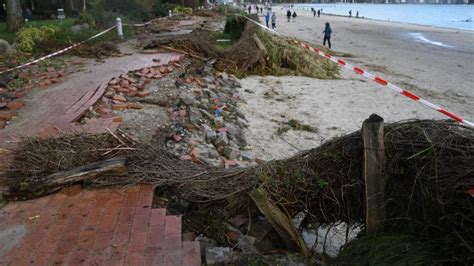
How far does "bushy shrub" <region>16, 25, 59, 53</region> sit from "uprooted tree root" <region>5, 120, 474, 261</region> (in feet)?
28.7

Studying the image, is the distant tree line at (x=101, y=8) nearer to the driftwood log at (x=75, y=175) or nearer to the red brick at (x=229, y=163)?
the red brick at (x=229, y=163)

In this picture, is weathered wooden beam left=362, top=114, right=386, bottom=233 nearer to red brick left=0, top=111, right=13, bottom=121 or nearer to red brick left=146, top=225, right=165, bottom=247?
red brick left=146, top=225, right=165, bottom=247

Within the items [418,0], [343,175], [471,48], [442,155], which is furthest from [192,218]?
[418,0]

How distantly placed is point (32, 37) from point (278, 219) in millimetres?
11845

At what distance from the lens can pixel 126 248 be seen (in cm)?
297

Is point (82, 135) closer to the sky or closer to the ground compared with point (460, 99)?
closer to the sky

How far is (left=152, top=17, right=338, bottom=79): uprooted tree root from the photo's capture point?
12.9 meters

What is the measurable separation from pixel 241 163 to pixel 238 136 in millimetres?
1277

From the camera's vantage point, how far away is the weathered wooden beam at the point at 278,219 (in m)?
3.35

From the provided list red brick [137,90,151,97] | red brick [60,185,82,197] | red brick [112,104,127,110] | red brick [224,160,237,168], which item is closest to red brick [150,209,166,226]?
red brick [60,185,82,197]

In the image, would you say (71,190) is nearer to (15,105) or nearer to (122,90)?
(15,105)

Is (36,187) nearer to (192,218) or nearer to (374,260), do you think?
(192,218)

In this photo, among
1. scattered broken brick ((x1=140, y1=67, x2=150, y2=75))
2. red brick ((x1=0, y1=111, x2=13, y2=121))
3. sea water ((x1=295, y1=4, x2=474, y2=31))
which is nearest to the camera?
red brick ((x1=0, y1=111, x2=13, y2=121))

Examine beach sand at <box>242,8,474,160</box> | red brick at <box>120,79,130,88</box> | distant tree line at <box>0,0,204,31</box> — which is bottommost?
beach sand at <box>242,8,474,160</box>
